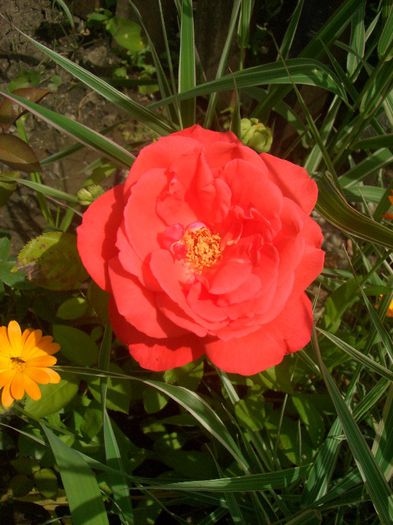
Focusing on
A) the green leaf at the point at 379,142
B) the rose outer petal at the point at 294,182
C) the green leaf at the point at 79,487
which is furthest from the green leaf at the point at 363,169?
the green leaf at the point at 79,487

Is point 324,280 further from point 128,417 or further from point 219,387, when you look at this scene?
point 128,417

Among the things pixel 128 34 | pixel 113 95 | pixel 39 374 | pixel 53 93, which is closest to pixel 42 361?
pixel 39 374

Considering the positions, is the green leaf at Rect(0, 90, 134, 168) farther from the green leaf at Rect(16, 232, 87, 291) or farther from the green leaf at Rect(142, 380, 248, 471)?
the green leaf at Rect(142, 380, 248, 471)

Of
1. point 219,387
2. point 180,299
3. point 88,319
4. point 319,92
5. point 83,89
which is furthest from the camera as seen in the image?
point 83,89

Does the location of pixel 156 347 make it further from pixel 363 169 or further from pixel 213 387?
pixel 363 169

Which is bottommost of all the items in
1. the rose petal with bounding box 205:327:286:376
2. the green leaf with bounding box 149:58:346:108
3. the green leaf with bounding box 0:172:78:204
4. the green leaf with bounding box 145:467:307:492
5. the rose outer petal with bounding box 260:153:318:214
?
the green leaf with bounding box 145:467:307:492

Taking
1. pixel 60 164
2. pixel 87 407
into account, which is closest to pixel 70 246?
pixel 87 407

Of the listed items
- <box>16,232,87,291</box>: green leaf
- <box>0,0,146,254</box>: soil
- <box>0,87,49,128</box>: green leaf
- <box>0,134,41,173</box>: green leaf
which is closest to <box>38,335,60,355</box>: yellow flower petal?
<box>16,232,87,291</box>: green leaf
